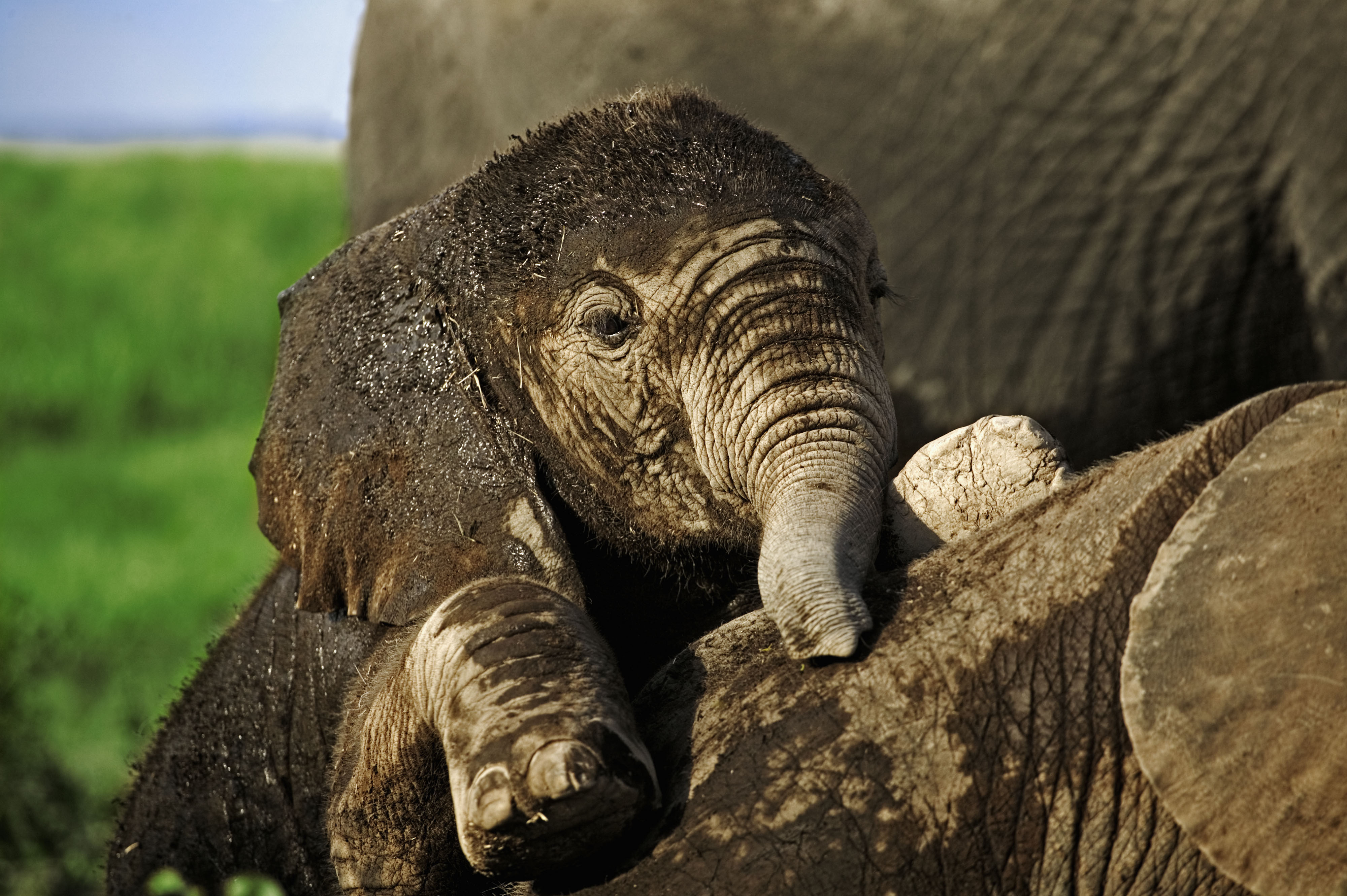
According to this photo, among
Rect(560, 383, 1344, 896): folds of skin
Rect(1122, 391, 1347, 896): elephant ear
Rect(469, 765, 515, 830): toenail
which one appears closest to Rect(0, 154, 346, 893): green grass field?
Rect(469, 765, 515, 830): toenail

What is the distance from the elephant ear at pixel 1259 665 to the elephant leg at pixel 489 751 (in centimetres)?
64

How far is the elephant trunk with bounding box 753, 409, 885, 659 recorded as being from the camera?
2182mm

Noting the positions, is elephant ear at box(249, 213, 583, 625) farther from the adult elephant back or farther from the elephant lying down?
the adult elephant back

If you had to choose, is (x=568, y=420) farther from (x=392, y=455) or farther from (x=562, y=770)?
(x=562, y=770)

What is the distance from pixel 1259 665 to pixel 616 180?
1.41 m

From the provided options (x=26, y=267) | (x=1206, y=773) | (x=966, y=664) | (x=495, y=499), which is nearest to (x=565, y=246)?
(x=495, y=499)

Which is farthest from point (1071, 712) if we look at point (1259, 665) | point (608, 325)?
point (608, 325)

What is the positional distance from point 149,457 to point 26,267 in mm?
4018

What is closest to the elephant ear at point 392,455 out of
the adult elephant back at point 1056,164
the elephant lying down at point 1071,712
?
the elephant lying down at point 1071,712

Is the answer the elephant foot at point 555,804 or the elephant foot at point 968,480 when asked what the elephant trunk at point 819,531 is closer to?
the elephant foot at point 968,480

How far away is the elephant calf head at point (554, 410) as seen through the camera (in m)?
2.47

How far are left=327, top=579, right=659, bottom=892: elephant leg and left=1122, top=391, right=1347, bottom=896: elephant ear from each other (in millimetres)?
635

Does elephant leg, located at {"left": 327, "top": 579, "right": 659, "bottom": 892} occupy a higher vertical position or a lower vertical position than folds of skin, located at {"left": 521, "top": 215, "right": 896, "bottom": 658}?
lower

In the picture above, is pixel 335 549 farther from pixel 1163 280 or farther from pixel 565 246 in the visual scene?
pixel 1163 280
